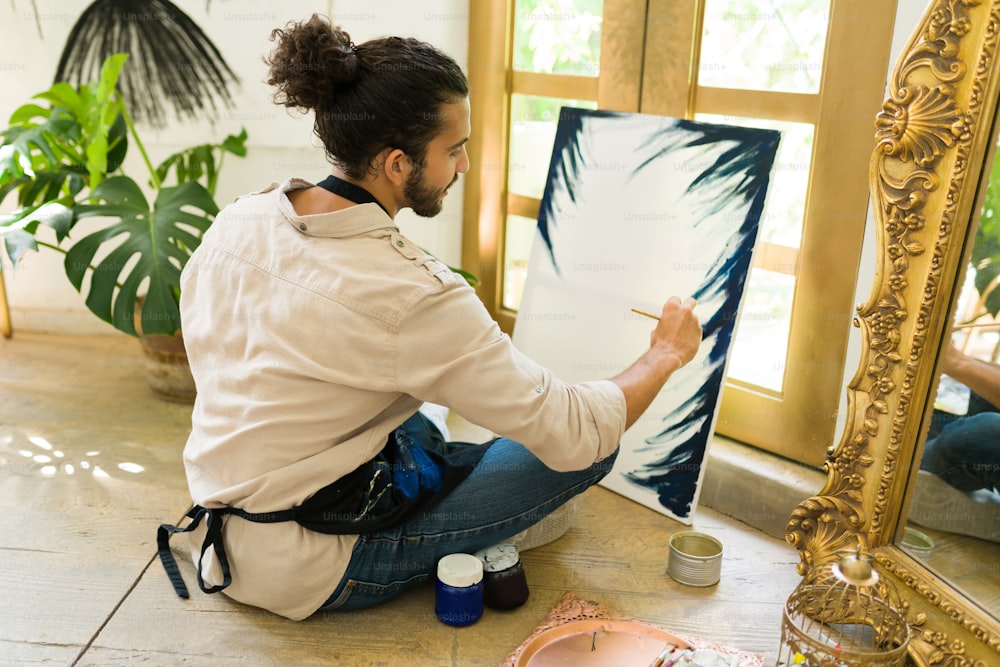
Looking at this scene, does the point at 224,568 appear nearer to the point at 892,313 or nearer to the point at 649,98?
the point at 892,313

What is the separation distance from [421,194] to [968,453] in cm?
107

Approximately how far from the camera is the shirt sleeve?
161 centimetres

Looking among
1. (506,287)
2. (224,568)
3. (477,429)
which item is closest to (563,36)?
(506,287)

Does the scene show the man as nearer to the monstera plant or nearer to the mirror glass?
the mirror glass

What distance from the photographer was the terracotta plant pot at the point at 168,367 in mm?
2914

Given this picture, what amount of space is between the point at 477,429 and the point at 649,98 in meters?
1.06

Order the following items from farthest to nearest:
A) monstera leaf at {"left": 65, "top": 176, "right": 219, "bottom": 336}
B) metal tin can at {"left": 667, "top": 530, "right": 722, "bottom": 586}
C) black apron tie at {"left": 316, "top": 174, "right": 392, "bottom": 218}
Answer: monstera leaf at {"left": 65, "top": 176, "right": 219, "bottom": 336}, metal tin can at {"left": 667, "top": 530, "right": 722, "bottom": 586}, black apron tie at {"left": 316, "top": 174, "right": 392, "bottom": 218}

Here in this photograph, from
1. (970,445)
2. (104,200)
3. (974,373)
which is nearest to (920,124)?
(974,373)

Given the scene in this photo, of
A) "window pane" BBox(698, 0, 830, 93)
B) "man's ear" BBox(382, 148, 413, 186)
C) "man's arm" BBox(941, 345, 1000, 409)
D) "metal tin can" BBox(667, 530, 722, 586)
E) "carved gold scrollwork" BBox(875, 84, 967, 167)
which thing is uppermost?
"window pane" BBox(698, 0, 830, 93)

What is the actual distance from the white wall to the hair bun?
143 cm

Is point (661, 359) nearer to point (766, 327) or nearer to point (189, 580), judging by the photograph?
point (766, 327)

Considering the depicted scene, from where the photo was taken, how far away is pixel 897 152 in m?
1.67

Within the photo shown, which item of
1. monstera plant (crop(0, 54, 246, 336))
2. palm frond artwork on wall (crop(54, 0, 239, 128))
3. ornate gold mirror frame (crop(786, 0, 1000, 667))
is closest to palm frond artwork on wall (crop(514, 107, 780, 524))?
ornate gold mirror frame (crop(786, 0, 1000, 667))

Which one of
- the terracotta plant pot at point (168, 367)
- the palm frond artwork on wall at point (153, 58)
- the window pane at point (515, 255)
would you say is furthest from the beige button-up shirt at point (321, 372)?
the palm frond artwork on wall at point (153, 58)
